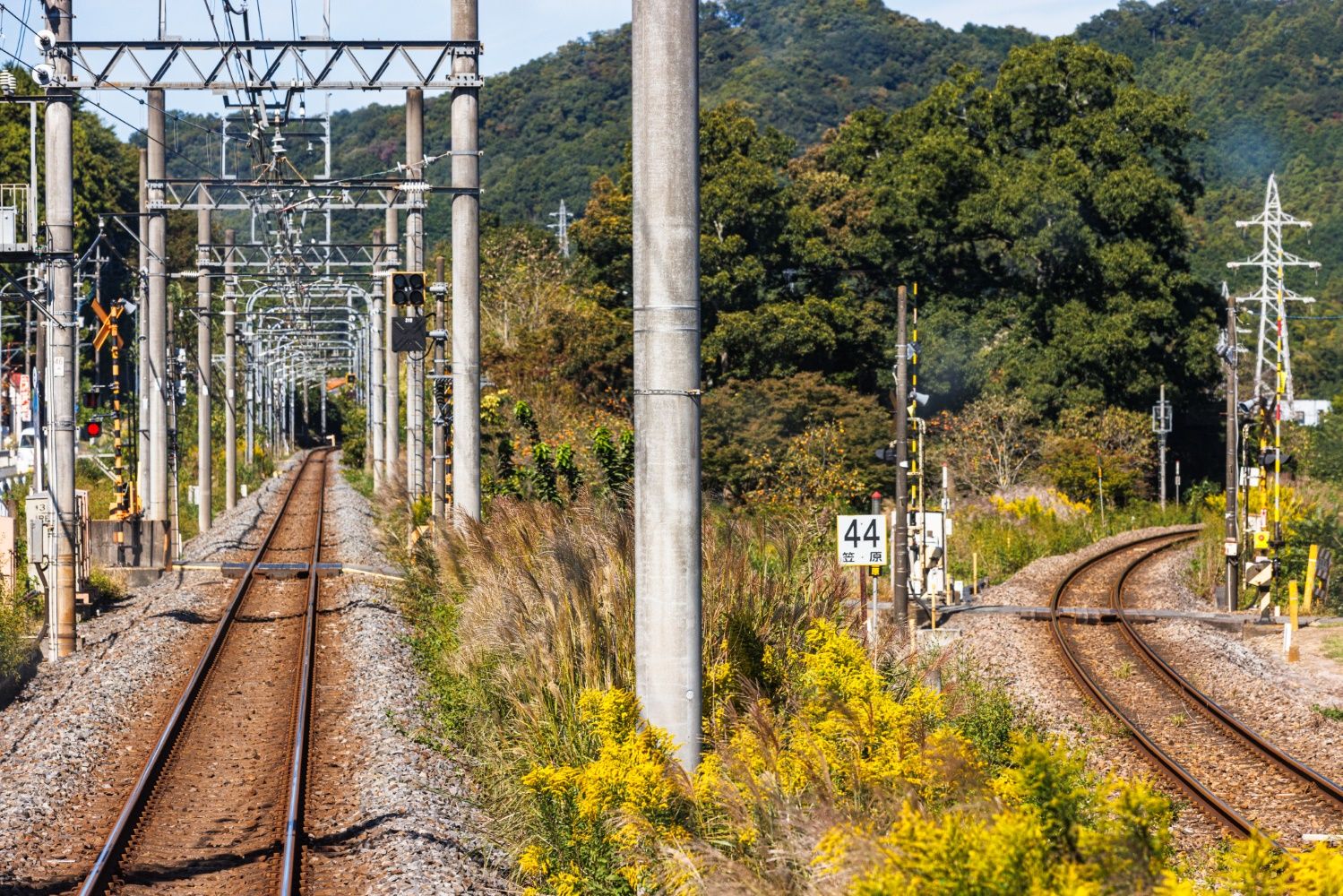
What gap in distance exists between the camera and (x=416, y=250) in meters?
26.9

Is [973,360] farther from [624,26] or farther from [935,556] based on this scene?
[624,26]

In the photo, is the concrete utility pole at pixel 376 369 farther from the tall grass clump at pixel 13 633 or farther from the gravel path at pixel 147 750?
the gravel path at pixel 147 750

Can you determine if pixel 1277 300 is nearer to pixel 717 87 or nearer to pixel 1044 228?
pixel 1044 228

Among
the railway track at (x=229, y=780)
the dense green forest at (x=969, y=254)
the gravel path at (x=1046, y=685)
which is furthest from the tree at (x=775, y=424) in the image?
the railway track at (x=229, y=780)

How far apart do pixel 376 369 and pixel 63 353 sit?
1045 inches

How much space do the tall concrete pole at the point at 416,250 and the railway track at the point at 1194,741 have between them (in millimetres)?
11638

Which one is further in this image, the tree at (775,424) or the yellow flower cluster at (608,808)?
the tree at (775,424)

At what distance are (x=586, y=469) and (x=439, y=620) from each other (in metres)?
8.41

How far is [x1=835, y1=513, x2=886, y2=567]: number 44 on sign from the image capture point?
18.0 metres

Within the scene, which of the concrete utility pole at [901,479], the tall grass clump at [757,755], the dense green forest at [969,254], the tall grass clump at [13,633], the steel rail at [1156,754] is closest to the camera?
the tall grass clump at [757,755]

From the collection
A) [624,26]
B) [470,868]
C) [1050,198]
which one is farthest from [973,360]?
[624,26]

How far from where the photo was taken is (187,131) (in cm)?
14112

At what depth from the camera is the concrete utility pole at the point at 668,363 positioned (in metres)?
7.97

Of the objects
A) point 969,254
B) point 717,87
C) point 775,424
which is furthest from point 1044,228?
point 717,87
